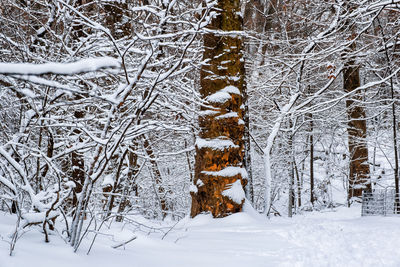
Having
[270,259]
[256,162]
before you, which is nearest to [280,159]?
[256,162]

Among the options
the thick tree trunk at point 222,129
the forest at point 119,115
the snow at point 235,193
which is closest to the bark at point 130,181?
the forest at point 119,115

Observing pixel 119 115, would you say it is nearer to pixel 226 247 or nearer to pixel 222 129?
pixel 226 247

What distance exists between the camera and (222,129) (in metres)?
3.88

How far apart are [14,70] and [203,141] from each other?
2.96 meters

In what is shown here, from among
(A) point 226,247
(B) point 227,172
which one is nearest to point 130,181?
(B) point 227,172

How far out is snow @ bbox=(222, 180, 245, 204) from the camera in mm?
3685

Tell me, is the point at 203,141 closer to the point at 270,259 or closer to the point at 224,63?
the point at 224,63

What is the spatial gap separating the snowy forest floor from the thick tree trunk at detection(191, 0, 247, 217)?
1.09 ft

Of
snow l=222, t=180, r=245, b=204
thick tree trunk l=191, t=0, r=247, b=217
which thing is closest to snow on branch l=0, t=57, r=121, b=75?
thick tree trunk l=191, t=0, r=247, b=217

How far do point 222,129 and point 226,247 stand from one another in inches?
66.7

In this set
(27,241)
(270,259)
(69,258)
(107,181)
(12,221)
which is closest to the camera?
(69,258)

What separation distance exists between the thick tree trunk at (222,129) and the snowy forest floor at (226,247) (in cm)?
33

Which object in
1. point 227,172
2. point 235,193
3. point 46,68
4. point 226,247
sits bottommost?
point 226,247

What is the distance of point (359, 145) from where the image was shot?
9477 millimetres
